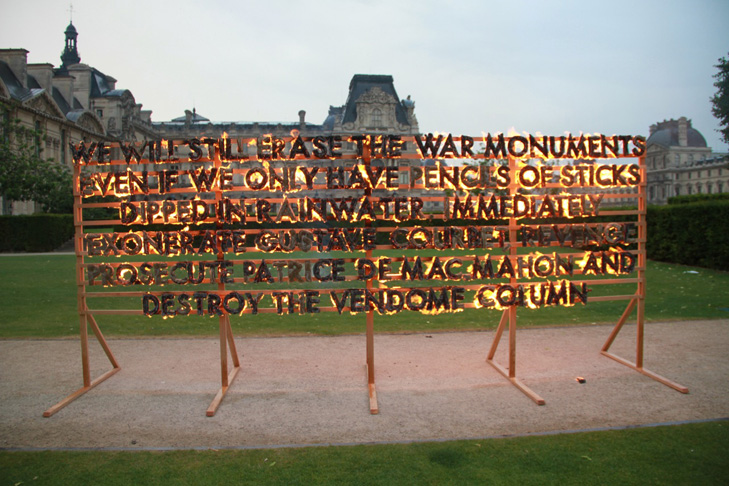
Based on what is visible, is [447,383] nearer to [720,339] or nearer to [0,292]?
[720,339]

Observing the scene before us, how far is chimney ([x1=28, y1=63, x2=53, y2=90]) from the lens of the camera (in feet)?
187

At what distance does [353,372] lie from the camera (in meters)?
7.83

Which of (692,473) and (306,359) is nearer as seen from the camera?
(692,473)

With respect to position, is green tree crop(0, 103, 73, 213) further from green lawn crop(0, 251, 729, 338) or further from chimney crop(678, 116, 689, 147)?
chimney crop(678, 116, 689, 147)

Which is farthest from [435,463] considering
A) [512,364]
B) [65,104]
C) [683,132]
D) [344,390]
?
[683,132]

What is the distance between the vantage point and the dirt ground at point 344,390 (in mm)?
5812

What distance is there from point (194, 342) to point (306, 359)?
258 centimetres

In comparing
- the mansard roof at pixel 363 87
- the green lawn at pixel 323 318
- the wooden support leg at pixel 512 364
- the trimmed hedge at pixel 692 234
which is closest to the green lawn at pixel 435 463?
the wooden support leg at pixel 512 364

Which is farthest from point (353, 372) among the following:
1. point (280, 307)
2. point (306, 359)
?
point (280, 307)

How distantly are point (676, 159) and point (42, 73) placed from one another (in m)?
108

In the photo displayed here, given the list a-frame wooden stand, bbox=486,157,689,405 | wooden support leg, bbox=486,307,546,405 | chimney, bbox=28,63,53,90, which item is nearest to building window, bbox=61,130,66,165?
chimney, bbox=28,63,53,90

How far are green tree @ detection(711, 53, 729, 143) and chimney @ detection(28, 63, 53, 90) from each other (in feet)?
225

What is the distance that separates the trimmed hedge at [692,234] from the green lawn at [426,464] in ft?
56.7

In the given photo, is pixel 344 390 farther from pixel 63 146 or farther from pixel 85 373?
pixel 63 146
